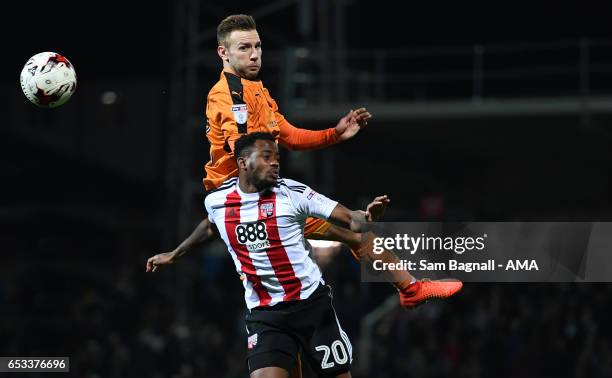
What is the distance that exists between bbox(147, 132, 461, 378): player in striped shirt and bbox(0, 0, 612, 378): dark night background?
7.63 metres

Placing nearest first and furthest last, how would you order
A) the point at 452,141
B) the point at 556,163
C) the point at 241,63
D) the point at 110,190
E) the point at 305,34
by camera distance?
1. the point at 241,63
2. the point at 305,34
3. the point at 452,141
4. the point at 556,163
5. the point at 110,190

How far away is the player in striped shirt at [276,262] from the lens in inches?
282

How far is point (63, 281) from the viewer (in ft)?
66.8

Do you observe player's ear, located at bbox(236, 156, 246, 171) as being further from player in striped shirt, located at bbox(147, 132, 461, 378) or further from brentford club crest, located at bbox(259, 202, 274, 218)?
brentford club crest, located at bbox(259, 202, 274, 218)

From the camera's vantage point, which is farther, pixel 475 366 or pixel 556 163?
pixel 556 163

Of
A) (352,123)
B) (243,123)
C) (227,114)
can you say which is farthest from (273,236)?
(352,123)

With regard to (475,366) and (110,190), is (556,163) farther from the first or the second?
(110,190)

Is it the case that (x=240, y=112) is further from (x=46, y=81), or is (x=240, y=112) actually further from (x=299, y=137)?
(x=46, y=81)

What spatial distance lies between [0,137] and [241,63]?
2357 cm

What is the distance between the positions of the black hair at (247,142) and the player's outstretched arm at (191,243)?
626mm

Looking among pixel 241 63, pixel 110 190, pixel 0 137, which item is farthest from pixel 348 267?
pixel 0 137

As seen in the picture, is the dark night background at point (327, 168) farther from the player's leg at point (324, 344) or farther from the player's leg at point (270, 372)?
the player's leg at point (270, 372)

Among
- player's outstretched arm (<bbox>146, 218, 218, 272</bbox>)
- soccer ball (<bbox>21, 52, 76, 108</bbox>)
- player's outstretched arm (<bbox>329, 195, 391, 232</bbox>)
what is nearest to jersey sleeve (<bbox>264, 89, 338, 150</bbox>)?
player's outstretched arm (<bbox>146, 218, 218, 272</bbox>)

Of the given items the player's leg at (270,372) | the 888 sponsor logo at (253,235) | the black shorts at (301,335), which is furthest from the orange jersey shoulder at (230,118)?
the player's leg at (270,372)
